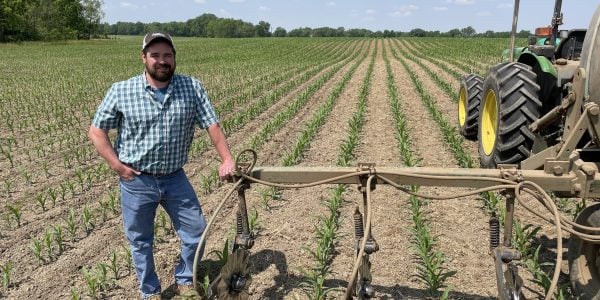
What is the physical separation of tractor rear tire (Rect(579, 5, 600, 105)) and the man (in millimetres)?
2368

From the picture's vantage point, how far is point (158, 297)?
10.6ft

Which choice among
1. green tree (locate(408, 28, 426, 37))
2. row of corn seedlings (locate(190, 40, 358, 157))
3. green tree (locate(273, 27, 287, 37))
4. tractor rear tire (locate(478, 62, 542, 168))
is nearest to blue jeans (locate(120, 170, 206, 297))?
tractor rear tire (locate(478, 62, 542, 168))

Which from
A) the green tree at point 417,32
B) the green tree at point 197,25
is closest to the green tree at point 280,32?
the green tree at point 197,25

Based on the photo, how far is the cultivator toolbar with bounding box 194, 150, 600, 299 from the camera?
2.29 meters

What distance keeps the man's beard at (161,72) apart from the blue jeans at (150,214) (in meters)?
0.63

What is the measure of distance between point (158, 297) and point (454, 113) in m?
7.62

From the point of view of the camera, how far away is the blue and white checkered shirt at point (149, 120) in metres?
2.89

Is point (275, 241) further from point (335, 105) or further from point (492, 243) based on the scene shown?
point (335, 105)

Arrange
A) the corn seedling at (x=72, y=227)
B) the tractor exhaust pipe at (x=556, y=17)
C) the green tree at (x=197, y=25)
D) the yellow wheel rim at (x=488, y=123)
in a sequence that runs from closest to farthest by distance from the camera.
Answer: the corn seedling at (x=72, y=227) < the tractor exhaust pipe at (x=556, y=17) < the yellow wheel rim at (x=488, y=123) < the green tree at (x=197, y=25)

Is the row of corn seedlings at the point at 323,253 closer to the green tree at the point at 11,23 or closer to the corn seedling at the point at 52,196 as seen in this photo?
the corn seedling at the point at 52,196

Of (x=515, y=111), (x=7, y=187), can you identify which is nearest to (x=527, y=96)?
(x=515, y=111)

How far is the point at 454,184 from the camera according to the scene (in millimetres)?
2428

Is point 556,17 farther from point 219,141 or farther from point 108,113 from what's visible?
point 108,113

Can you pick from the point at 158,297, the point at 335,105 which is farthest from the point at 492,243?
the point at 335,105
